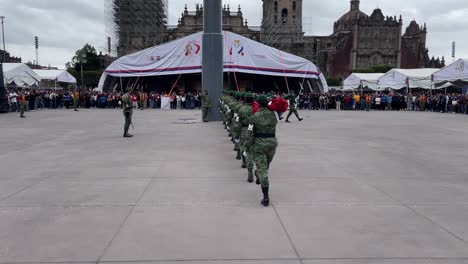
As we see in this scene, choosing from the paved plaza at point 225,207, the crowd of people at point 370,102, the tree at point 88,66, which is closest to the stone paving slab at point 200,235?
the paved plaza at point 225,207

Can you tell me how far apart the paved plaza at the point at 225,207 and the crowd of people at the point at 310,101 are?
78.8 ft

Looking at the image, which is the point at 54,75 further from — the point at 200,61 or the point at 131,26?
the point at 131,26

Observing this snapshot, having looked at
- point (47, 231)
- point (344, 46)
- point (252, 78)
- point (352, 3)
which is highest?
point (352, 3)

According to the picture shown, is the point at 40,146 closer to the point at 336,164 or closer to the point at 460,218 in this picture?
the point at 336,164

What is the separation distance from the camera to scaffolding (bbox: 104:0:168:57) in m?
64.0

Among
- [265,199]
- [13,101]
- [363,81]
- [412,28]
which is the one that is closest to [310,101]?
[363,81]

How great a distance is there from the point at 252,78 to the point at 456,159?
3198 cm

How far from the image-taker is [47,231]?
5320 millimetres

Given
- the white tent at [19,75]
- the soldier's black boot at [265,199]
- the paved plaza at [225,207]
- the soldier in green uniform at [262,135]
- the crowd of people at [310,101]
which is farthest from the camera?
the crowd of people at [310,101]

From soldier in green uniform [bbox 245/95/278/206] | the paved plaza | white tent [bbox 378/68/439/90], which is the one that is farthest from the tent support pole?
white tent [bbox 378/68/439/90]

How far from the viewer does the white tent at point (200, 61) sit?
112 ft

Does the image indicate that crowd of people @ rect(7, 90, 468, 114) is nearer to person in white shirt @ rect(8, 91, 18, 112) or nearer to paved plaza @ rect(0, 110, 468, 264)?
person in white shirt @ rect(8, 91, 18, 112)

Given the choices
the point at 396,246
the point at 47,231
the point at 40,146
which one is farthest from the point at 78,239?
the point at 40,146

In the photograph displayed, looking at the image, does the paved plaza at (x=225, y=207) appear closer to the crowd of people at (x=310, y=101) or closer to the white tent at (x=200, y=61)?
the white tent at (x=200, y=61)
